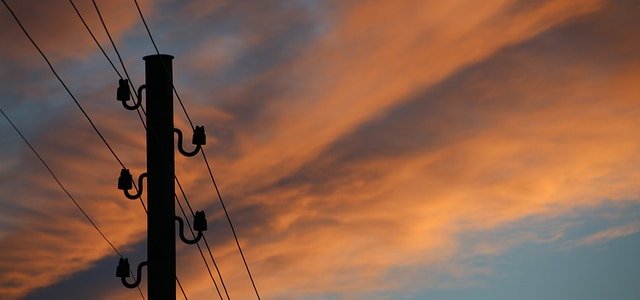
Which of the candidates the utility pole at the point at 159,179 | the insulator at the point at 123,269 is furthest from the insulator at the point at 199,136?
the insulator at the point at 123,269

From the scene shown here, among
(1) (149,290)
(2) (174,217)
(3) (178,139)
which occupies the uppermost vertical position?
(3) (178,139)

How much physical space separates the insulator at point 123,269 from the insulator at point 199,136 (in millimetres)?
1786

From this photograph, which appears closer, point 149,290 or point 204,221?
point 149,290

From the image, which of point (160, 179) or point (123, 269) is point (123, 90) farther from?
point (123, 269)

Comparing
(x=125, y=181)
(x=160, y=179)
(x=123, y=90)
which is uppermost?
(x=123, y=90)

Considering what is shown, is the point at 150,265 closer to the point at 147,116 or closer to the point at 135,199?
the point at 135,199

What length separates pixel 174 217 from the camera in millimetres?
13172

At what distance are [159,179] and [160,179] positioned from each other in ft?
0.04

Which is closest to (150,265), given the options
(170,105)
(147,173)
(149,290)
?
(149,290)

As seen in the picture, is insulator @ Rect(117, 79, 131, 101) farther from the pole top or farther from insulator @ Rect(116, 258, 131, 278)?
insulator @ Rect(116, 258, 131, 278)

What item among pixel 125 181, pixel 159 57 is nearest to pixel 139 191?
pixel 125 181

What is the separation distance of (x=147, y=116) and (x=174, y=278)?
211cm

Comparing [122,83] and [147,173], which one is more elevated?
[122,83]

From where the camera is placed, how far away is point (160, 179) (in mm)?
13172
